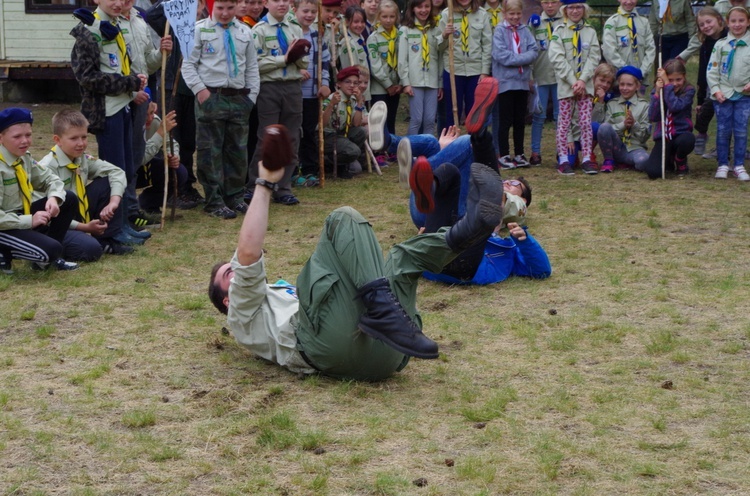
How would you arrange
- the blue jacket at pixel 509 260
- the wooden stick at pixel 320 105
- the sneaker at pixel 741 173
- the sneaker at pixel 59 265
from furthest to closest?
1. the sneaker at pixel 741 173
2. the wooden stick at pixel 320 105
3. the sneaker at pixel 59 265
4. the blue jacket at pixel 509 260

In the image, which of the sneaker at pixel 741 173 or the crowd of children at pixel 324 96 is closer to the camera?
the crowd of children at pixel 324 96

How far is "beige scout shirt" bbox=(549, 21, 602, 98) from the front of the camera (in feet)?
37.8

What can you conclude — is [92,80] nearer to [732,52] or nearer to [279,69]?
[279,69]

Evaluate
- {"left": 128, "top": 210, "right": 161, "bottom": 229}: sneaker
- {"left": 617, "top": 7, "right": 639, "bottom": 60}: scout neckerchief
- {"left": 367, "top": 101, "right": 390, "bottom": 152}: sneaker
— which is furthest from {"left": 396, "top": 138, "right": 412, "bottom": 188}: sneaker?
{"left": 617, "top": 7, "right": 639, "bottom": 60}: scout neckerchief

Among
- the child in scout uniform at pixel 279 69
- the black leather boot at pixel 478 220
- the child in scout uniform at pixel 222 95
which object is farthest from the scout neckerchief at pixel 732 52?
the black leather boot at pixel 478 220

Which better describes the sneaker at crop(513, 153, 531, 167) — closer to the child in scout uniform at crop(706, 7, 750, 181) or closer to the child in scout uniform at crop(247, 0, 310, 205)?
the child in scout uniform at crop(706, 7, 750, 181)

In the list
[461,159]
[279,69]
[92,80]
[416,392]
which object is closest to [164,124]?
[92,80]

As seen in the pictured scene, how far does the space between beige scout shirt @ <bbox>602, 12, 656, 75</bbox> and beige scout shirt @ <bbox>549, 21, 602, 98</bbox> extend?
306 millimetres

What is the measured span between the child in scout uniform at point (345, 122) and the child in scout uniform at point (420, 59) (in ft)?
2.08

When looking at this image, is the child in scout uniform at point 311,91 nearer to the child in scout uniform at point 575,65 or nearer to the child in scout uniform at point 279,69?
the child in scout uniform at point 279,69

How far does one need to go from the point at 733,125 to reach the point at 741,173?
547mm

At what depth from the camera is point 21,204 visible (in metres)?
7.14

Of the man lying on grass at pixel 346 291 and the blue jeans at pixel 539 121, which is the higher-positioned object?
the blue jeans at pixel 539 121

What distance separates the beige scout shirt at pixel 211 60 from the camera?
8.88 meters
